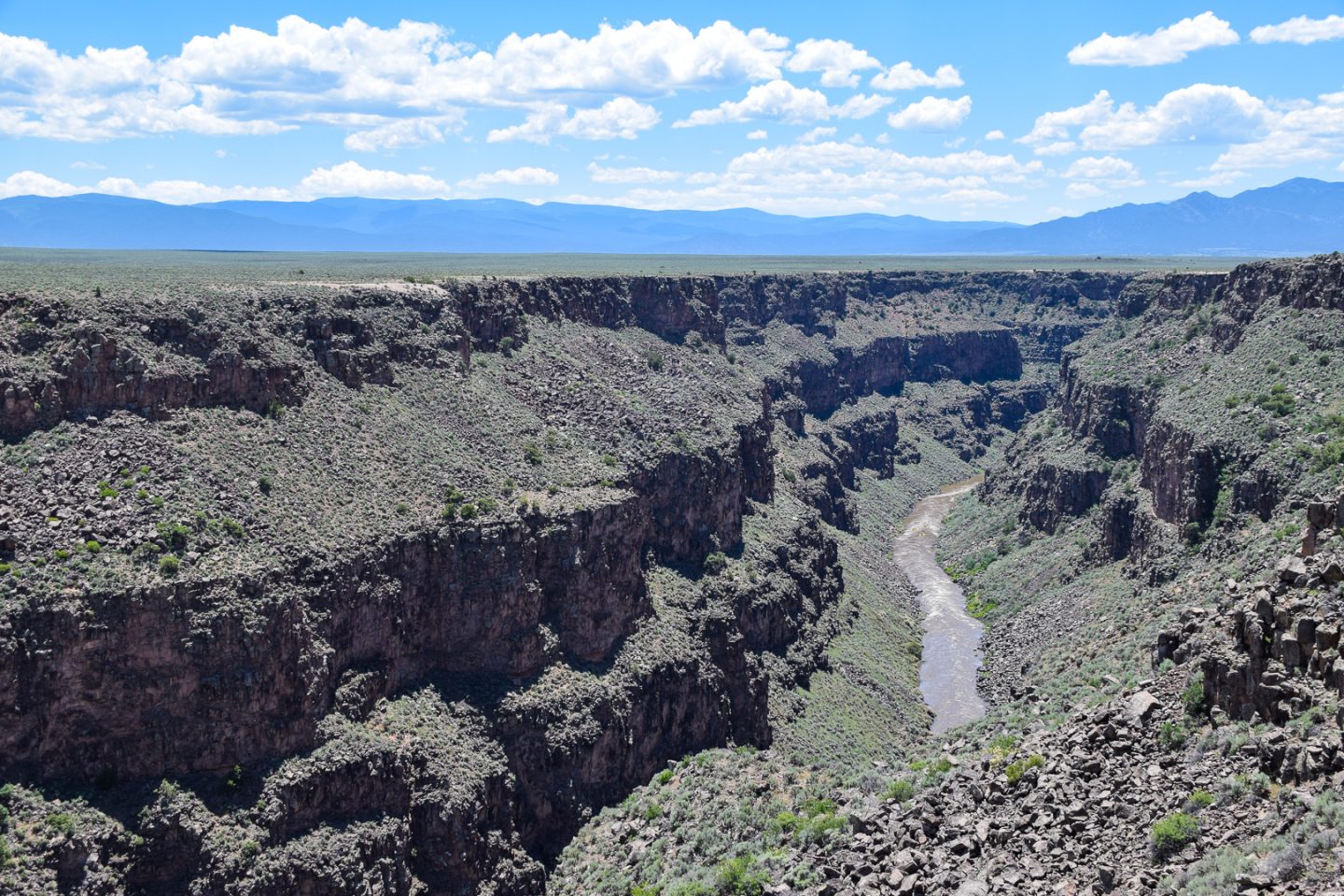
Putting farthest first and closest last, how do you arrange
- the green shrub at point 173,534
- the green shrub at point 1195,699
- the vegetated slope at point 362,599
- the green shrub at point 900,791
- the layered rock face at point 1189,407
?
the layered rock face at point 1189,407 → the green shrub at point 173,534 → the vegetated slope at point 362,599 → the green shrub at point 900,791 → the green shrub at point 1195,699

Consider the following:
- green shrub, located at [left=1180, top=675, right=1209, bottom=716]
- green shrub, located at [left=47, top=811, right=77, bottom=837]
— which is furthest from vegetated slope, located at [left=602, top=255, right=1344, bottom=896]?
green shrub, located at [left=47, top=811, right=77, bottom=837]

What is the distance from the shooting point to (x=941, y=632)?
109 m

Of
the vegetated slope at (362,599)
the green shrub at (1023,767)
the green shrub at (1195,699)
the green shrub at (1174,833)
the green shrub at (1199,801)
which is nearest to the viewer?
the green shrub at (1174,833)

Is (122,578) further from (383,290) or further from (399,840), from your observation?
(383,290)

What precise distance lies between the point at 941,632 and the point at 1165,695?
224 feet

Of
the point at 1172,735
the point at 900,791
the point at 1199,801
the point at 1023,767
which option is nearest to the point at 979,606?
the point at 900,791

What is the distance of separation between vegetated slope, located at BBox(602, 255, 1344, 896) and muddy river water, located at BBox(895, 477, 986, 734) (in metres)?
2.36

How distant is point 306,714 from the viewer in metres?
57.0

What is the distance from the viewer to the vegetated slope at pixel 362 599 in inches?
2055

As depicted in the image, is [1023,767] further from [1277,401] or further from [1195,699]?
[1277,401]

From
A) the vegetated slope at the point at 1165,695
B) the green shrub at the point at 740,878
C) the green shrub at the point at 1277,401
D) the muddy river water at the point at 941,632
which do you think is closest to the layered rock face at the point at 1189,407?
the green shrub at the point at 1277,401

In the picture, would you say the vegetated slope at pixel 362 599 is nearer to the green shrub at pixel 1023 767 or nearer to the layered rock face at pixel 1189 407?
the green shrub at pixel 1023 767

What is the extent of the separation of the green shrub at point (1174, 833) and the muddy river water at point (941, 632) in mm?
52779

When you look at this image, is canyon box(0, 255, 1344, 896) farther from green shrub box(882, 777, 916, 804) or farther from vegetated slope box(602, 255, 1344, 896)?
green shrub box(882, 777, 916, 804)
